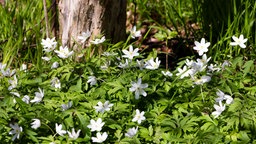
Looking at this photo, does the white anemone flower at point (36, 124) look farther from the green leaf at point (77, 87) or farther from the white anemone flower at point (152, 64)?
the white anemone flower at point (152, 64)

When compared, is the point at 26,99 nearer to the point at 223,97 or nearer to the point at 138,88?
the point at 138,88

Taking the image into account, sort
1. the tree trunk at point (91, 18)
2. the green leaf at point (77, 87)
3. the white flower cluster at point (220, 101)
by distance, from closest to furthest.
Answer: the white flower cluster at point (220, 101), the green leaf at point (77, 87), the tree trunk at point (91, 18)

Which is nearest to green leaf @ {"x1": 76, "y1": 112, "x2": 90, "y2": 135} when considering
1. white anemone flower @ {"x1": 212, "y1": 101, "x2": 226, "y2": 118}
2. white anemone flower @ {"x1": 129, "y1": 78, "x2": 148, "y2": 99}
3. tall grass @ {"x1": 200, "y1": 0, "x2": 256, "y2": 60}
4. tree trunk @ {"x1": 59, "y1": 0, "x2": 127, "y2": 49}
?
white anemone flower @ {"x1": 129, "y1": 78, "x2": 148, "y2": 99}

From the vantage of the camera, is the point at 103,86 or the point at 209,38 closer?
the point at 103,86

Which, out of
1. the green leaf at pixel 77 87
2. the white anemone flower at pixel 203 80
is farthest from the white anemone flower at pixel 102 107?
the white anemone flower at pixel 203 80

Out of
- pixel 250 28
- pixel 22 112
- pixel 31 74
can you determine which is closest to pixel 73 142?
pixel 22 112

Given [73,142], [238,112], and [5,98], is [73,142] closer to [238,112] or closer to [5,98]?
[5,98]
